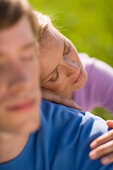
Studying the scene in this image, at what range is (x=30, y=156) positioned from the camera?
1221 mm

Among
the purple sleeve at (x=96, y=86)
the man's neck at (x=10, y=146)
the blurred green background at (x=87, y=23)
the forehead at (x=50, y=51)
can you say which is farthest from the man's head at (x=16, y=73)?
the blurred green background at (x=87, y=23)

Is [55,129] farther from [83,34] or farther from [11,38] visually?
[83,34]

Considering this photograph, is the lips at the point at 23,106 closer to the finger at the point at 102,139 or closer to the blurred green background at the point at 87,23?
the finger at the point at 102,139

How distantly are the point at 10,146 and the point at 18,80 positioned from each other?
0.41 m

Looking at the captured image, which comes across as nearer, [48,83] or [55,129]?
[55,129]

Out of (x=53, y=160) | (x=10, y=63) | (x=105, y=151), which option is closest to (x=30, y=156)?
(x=53, y=160)

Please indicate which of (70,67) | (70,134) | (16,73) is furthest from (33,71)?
(70,67)

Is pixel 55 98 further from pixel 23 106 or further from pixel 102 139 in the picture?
pixel 23 106

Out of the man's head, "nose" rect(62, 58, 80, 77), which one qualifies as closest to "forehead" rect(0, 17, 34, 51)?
the man's head

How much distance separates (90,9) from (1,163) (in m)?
2.48

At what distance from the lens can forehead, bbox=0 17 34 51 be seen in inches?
31.9

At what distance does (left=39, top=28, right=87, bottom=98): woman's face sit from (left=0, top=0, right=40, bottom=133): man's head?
0.50 meters

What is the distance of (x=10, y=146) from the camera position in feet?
3.77

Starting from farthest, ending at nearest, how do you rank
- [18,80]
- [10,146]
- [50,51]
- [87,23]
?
[87,23] < [50,51] < [10,146] < [18,80]
